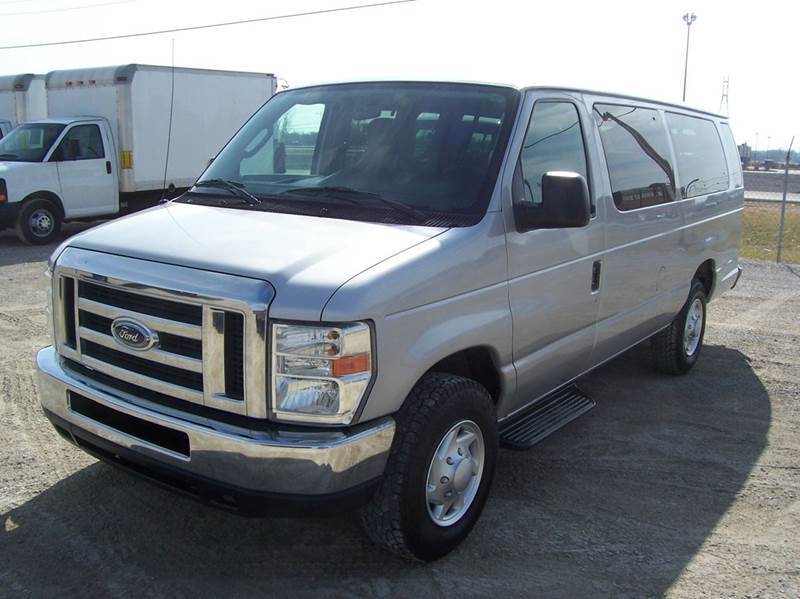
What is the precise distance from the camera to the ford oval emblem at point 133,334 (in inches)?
124

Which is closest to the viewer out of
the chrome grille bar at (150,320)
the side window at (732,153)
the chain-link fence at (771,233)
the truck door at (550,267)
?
the chrome grille bar at (150,320)

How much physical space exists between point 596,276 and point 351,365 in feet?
6.95

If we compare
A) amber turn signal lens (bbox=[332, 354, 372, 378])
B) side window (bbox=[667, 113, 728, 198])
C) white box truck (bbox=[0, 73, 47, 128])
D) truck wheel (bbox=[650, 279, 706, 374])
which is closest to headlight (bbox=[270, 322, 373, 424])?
amber turn signal lens (bbox=[332, 354, 372, 378])

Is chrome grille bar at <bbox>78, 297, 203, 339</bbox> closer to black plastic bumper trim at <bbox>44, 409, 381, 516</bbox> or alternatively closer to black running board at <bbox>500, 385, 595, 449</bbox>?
black plastic bumper trim at <bbox>44, 409, 381, 516</bbox>

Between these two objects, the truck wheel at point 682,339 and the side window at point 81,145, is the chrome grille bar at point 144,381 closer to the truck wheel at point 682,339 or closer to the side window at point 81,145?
the truck wheel at point 682,339

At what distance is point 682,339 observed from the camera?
6285 millimetres

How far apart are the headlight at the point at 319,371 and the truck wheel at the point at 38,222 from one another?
455 inches

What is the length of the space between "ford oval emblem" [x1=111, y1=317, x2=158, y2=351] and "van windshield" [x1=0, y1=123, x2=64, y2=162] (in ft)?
36.2

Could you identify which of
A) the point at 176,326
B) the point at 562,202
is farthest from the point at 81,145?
the point at 562,202

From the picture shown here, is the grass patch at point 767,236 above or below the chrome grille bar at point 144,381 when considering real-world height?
below

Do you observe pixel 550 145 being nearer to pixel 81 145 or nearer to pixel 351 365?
pixel 351 365

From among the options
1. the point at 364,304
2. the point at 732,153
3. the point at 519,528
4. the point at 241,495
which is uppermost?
the point at 732,153

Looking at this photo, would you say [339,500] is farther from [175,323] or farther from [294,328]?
[175,323]

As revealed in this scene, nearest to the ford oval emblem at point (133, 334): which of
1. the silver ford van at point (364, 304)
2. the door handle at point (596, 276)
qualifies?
the silver ford van at point (364, 304)
